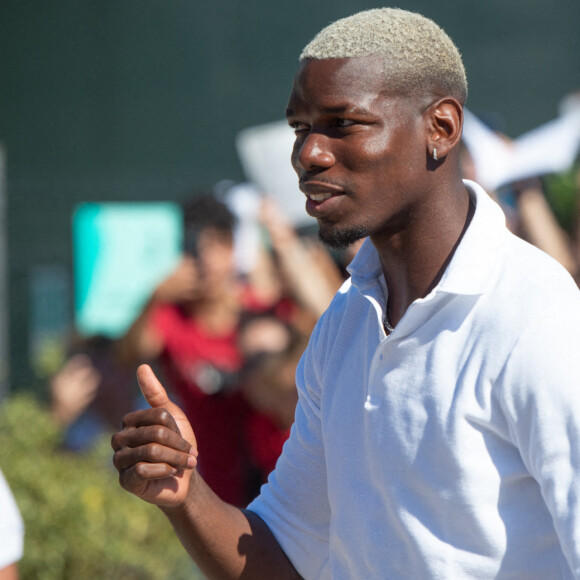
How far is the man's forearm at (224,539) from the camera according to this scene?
6.50 ft

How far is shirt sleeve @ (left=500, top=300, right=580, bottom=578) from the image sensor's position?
4.91ft

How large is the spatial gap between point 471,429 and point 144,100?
7.29m

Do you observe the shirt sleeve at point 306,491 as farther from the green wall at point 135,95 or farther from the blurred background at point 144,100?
the green wall at point 135,95

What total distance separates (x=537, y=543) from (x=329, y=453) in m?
0.41

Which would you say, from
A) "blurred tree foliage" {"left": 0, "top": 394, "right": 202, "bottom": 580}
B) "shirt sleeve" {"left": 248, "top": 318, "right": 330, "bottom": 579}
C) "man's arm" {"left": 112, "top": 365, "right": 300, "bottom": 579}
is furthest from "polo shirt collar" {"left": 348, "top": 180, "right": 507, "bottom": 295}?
"blurred tree foliage" {"left": 0, "top": 394, "right": 202, "bottom": 580}

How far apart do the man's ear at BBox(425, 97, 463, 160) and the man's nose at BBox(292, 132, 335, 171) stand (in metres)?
0.17

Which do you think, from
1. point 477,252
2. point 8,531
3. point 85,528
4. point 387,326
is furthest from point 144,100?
point 477,252

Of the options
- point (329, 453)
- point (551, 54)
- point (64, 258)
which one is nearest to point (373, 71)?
point (329, 453)

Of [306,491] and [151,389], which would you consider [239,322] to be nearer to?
[306,491]

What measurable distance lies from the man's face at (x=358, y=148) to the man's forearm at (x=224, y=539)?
23.1 inches

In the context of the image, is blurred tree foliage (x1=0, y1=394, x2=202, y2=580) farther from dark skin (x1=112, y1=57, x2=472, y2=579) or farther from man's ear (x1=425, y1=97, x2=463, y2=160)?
man's ear (x1=425, y1=97, x2=463, y2=160)

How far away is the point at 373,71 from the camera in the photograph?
67.5 inches

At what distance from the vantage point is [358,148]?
5.72 ft

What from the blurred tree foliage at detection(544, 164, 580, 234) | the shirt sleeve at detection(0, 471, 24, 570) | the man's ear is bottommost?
the blurred tree foliage at detection(544, 164, 580, 234)
